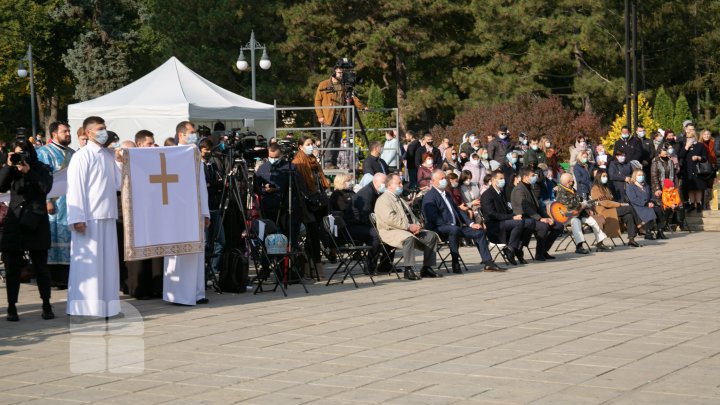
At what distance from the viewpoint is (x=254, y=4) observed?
53062 mm

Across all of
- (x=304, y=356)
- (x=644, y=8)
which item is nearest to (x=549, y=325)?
(x=304, y=356)

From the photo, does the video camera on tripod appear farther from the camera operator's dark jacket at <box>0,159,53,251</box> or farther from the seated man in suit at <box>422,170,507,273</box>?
the seated man in suit at <box>422,170,507,273</box>

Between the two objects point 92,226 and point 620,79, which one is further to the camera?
point 620,79

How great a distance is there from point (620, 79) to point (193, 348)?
4100 centimetres

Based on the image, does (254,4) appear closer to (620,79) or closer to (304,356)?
(620,79)

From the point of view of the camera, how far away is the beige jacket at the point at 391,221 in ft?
51.3

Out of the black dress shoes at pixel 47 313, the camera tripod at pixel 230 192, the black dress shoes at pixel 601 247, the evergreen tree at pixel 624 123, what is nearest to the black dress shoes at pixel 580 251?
the black dress shoes at pixel 601 247

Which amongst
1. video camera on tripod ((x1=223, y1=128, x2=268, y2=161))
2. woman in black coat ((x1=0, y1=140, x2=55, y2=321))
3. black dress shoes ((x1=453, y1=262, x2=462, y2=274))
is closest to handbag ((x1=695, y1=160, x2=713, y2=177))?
black dress shoes ((x1=453, y1=262, x2=462, y2=274))

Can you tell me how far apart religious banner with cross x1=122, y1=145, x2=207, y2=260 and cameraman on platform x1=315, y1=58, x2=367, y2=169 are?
8.30 m

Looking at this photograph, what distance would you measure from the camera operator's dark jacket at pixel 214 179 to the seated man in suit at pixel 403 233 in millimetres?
2381

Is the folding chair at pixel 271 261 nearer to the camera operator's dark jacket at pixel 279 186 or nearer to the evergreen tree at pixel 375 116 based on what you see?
the camera operator's dark jacket at pixel 279 186

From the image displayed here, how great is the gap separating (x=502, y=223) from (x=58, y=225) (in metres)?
6.68

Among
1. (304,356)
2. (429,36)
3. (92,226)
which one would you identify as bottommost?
(304,356)

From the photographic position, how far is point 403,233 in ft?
51.3
